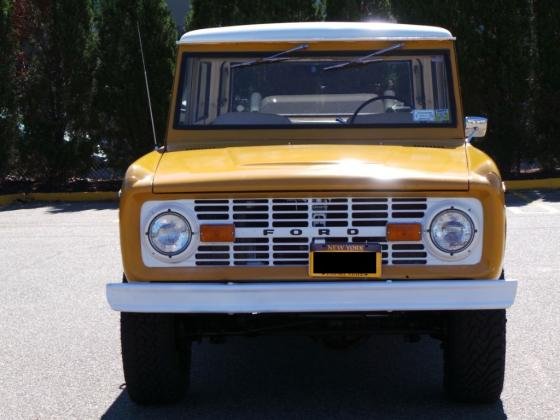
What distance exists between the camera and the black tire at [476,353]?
15.4 ft

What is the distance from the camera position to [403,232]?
14.7 feet

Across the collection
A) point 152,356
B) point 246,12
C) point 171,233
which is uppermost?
point 246,12

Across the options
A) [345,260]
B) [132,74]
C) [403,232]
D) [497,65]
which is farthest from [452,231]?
[132,74]

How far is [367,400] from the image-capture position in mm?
5062

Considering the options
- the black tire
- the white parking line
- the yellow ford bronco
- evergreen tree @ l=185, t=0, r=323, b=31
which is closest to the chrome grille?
the yellow ford bronco

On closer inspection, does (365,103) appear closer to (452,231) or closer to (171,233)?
(452,231)

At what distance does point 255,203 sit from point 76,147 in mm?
13930

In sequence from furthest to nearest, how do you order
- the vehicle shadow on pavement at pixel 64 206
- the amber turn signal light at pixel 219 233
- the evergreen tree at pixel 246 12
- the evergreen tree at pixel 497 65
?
the evergreen tree at pixel 246 12 < the evergreen tree at pixel 497 65 < the vehicle shadow on pavement at pixel 64 206 < the amber turn signal light at pixel 219 233

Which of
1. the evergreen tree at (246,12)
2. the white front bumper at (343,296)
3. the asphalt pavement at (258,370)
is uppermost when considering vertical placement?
the evergreen tree at (246,12)

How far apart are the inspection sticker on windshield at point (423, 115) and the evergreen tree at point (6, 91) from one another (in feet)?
41.9

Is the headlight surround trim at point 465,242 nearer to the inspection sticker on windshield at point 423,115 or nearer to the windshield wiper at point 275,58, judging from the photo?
the inspection sticker on windshield at point 423,115

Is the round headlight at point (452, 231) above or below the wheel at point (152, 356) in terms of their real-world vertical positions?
above

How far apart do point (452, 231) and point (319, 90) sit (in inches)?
71.3

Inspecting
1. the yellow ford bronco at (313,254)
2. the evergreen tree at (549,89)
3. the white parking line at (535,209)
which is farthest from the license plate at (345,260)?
the evergreen tree at (549,89)
